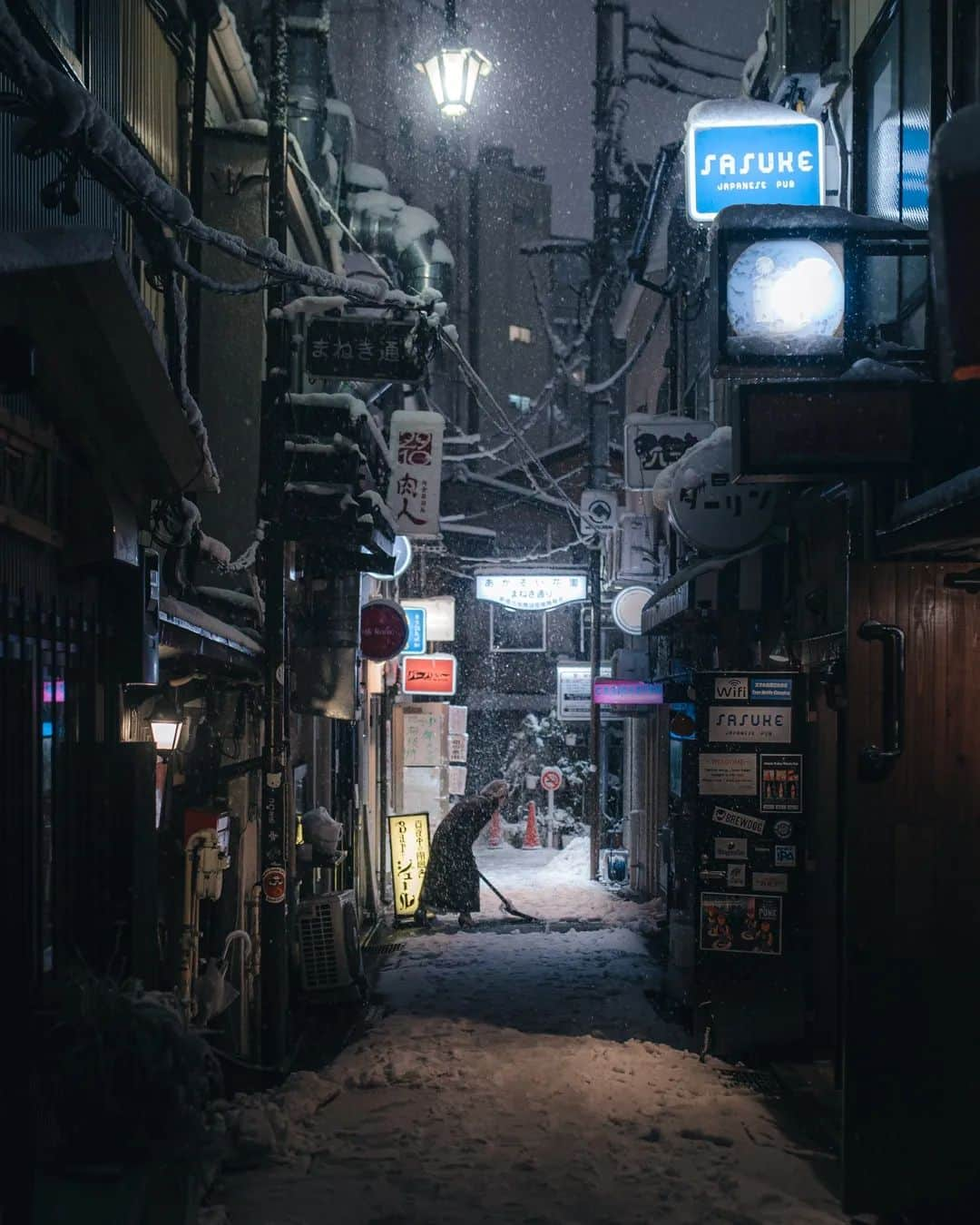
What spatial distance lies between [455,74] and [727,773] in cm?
1047

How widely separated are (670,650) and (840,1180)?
15.1 m

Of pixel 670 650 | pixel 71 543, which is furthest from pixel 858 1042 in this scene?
pixel 670 650

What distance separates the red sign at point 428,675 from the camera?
27750mm

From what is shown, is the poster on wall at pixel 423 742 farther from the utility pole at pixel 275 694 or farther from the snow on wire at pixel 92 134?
the snow on wire at pixel 92 134

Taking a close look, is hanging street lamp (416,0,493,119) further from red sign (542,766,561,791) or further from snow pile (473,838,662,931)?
red sign (542,766,561,791)

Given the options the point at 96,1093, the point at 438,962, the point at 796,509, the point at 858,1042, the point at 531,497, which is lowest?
the point at 438,962

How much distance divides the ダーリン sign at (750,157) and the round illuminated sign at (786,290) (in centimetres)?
359

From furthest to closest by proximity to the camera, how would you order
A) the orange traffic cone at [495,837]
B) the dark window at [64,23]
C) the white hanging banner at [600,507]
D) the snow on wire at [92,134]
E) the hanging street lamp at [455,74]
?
the orange traffic cone at [495,837] < the white hanging banner at [600,507] < the hanging street lamp at [455,74] < the dark window at [64,23] < the snow on wire at [92,134]

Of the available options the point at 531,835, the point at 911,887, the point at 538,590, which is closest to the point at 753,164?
the point at 911,887

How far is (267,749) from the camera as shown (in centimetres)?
1207

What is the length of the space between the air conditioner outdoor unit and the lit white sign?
18.8m

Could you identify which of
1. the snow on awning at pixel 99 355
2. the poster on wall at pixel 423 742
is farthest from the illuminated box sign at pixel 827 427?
the poster on wall at pixel 423 742

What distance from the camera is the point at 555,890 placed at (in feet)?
83.8

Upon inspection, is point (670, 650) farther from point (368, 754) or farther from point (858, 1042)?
point (858, 1042)
